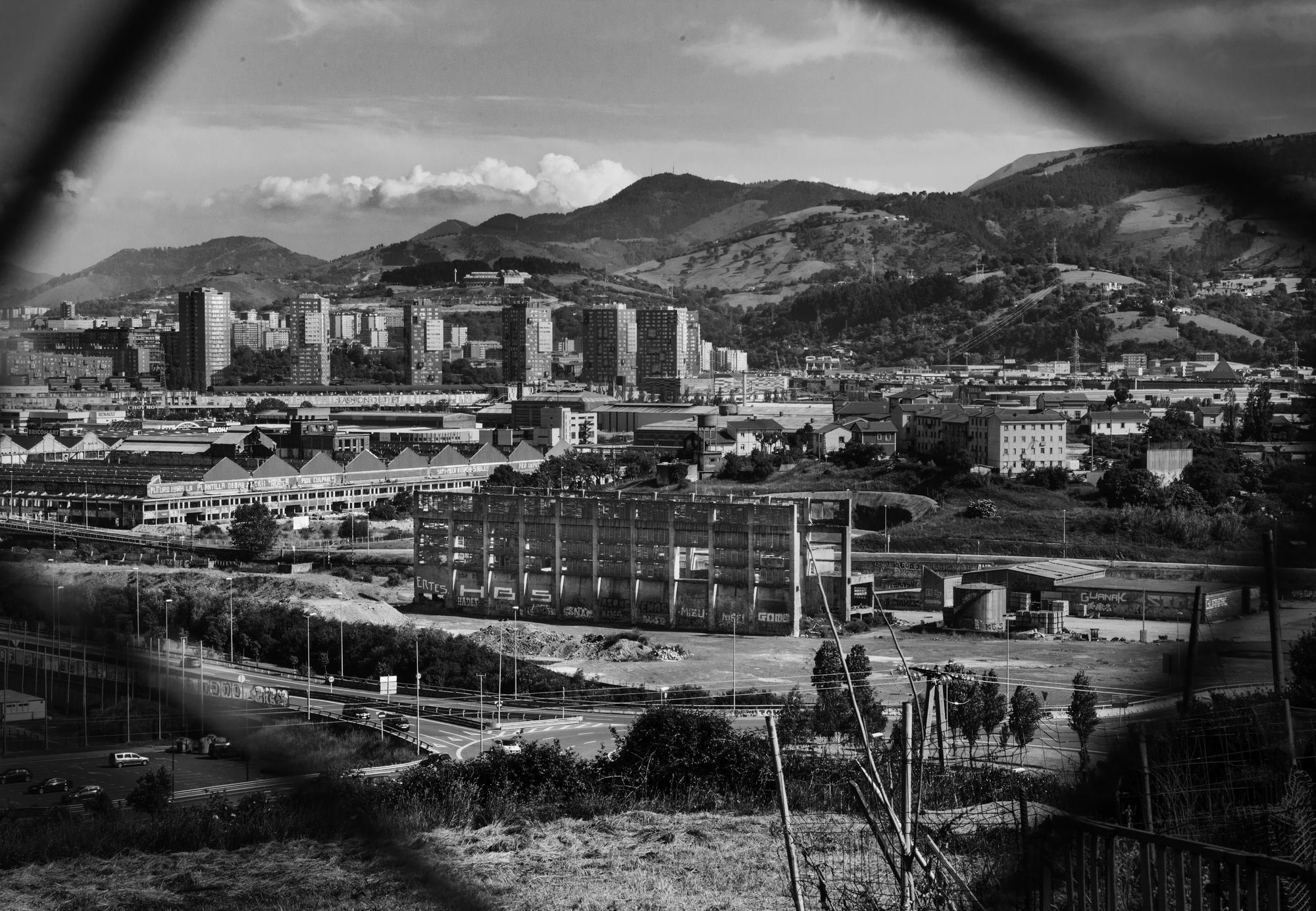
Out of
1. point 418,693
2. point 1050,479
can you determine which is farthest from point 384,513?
point 418,693

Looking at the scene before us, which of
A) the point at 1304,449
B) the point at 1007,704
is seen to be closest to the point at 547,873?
the point at 1304,449

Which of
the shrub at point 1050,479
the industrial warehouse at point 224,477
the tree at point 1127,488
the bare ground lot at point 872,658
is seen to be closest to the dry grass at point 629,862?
the bare ground lot at point 872,658

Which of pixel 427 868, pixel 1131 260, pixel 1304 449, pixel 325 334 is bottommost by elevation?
pixel 427 868

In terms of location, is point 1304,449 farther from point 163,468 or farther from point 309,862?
point 163,468

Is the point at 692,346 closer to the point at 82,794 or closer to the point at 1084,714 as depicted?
the point at 1084,714

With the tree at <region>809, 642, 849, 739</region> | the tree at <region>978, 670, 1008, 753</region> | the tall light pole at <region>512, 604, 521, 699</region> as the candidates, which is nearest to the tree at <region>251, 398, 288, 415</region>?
the tall light pole at <region>512, 604, 521, 699</region>

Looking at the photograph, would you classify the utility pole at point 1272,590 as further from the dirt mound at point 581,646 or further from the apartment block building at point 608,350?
the apartment block building at point 608,350
